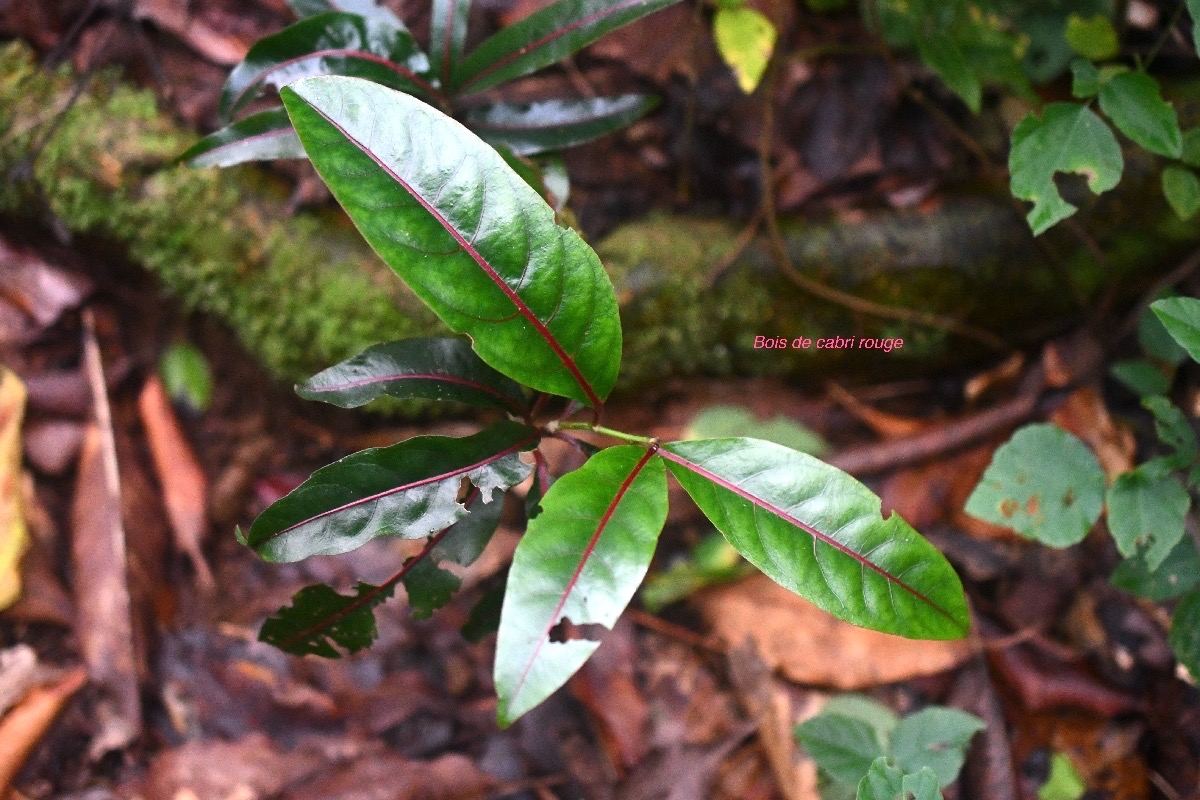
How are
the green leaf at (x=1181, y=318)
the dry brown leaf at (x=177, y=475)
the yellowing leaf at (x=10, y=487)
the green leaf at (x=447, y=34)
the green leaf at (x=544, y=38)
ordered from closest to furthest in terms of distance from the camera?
the green leaf at (x=1181, y=318)
the green leaf at (x=544, y=38)
the green leaf at (x=447, y=34)
the yellowing leaf at (x=10, y=487)
the dry brown leaf at (x=177, y=475)

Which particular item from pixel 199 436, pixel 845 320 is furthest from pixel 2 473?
pixel 845 320

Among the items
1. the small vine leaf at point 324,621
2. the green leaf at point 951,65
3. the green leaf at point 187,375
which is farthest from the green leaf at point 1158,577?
the green leaf at point 187,375

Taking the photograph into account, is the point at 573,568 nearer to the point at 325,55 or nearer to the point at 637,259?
the point at 325,55

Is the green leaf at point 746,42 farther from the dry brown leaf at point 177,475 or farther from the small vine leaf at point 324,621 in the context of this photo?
the dry brown leaf at point 177,475

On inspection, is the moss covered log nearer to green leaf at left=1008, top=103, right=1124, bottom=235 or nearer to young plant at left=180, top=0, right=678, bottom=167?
young plant at left=180, top=0, right=678, bottom=167

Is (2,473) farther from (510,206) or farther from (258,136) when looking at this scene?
(510,206)

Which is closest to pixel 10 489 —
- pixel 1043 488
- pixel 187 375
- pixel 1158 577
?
pixel 187 375
